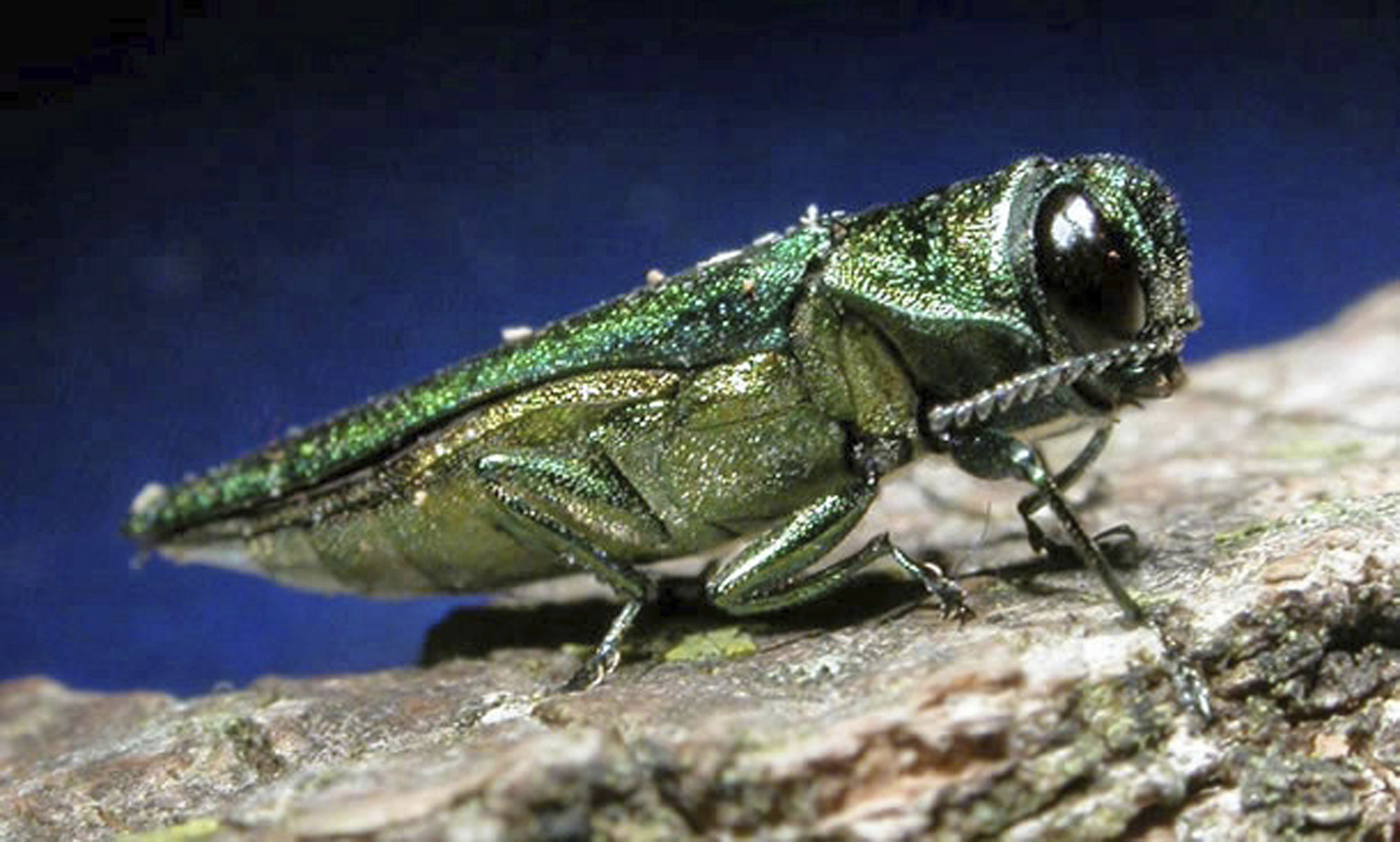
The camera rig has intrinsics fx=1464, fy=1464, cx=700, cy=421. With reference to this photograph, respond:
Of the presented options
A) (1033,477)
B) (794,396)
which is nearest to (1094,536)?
(1033,477)

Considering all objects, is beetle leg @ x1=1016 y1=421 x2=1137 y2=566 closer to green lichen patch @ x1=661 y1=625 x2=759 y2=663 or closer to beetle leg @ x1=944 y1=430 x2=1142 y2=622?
beetle leg @ x1=944 y1=430 x2=1142 y2=622

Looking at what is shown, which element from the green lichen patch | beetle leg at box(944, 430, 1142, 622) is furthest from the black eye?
the green lichen patch

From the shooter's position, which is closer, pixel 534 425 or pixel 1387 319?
pixel 534 425

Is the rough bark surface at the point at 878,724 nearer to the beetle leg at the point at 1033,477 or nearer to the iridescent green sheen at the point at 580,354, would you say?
the beetle leg at the point at 1033,477

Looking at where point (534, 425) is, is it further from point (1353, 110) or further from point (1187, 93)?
point (1353, 110)

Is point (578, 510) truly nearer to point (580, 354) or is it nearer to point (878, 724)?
point (580, 354)

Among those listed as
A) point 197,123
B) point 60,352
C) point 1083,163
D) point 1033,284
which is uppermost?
point 197,123

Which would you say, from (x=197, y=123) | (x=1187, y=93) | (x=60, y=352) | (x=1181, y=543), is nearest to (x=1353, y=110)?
(x=1187, y=93)
